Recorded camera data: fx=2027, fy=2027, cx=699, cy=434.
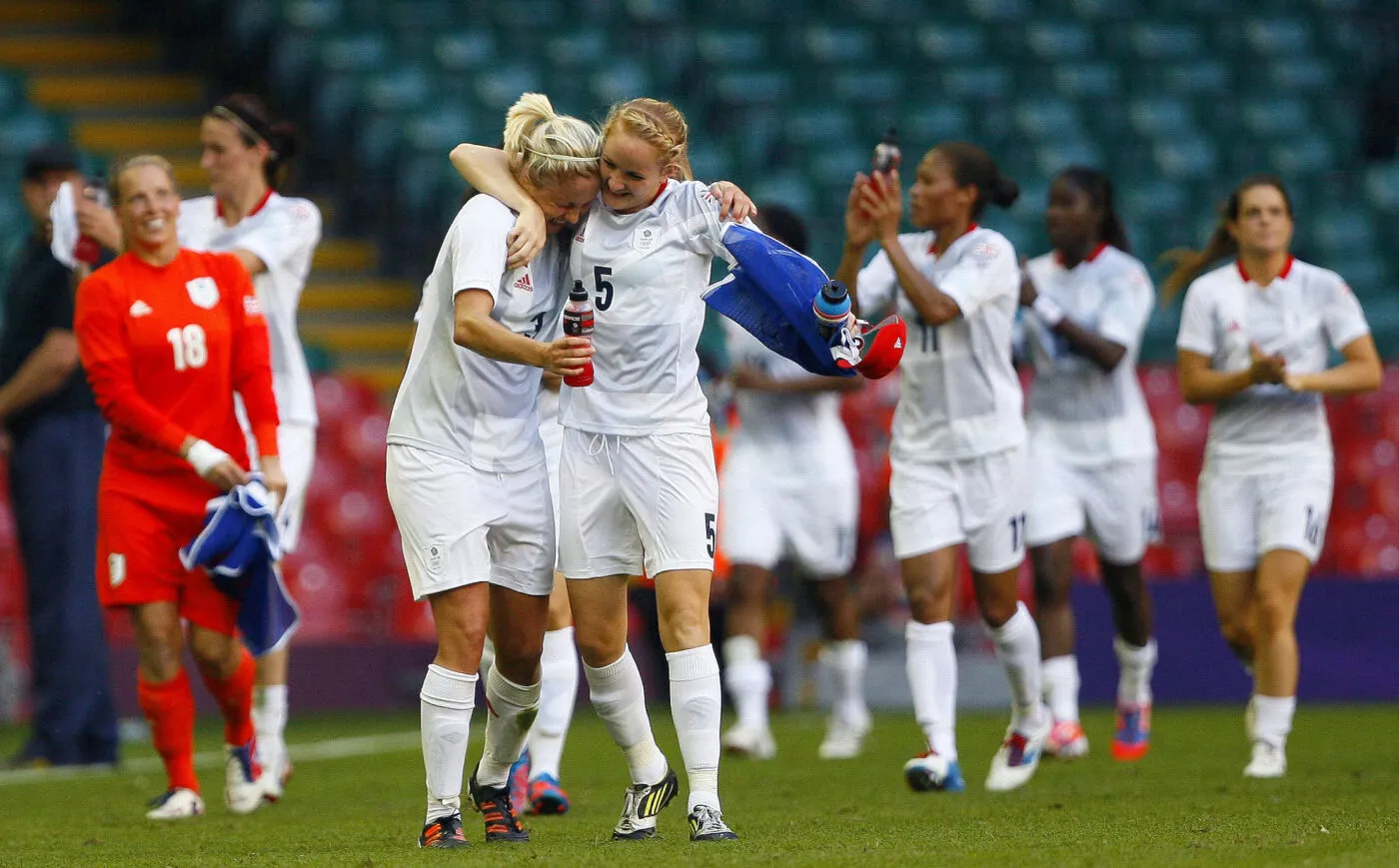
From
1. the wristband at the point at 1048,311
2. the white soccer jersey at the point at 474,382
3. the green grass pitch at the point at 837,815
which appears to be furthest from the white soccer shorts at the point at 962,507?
the white soccer jersey at the point at 474,382

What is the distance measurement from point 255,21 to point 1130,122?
7.34 metres

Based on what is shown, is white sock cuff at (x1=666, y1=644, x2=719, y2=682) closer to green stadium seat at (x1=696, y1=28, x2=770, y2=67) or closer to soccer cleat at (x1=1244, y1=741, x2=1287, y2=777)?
soccer cleat at (x1=1244, y1=741, x2=1287, y2=777)

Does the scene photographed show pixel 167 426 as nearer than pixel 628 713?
No

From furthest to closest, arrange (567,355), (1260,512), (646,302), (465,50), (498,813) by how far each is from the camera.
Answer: (465,50), (1260,512), (498,813), (646,302), (567,355)

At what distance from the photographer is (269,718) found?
308 inches

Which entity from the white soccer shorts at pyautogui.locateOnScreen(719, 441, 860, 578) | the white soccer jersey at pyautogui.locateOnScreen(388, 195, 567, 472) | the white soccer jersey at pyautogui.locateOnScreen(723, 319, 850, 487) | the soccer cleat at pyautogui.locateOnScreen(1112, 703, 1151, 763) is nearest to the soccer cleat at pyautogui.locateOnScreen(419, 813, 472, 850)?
the white soccer jersey at pyautogui.locateOnScreen(388, 195, 567, 472)

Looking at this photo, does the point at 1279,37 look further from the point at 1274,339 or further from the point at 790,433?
the point at 1274,339

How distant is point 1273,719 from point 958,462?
1.55m

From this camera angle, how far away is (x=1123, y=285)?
9.16m

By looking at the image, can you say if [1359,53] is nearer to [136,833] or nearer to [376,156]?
[376,156]

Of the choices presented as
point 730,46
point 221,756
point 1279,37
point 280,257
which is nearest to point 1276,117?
point 1279,37

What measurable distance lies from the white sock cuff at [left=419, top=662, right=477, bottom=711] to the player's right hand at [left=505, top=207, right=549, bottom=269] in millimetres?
1112

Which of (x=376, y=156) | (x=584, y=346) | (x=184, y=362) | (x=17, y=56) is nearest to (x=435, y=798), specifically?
(x=584, y=346)

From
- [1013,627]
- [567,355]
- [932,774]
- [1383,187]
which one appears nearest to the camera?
[567,355]
